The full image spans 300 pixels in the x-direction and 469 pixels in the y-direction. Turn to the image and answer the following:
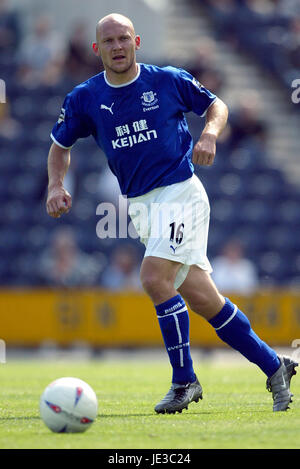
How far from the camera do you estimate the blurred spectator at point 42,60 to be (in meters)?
18.2

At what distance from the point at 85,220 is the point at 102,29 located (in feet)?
33.7

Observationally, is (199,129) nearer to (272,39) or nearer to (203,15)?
(272,39)

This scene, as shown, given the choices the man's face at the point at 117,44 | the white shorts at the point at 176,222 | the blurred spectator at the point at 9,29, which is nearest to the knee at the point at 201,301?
the white shorts at the point at 176,222

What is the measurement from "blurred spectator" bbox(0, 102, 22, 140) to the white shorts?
39.0 feet

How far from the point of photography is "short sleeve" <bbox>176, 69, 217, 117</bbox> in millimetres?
6512

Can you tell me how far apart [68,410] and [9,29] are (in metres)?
15.6

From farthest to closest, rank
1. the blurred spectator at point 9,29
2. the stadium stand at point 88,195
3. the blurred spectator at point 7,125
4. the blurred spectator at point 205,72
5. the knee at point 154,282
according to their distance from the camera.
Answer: the blurred spectator at point 9,29 < the blurred spectator at point 7,125 < the blurred spectator at point 205,72 < the stadium stand at point 88,195 < the knee at point 154,282

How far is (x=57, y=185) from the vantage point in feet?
20.9

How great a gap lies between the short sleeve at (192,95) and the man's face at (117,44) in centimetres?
36

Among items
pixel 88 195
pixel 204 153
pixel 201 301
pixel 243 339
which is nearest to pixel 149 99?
pixel 204 153

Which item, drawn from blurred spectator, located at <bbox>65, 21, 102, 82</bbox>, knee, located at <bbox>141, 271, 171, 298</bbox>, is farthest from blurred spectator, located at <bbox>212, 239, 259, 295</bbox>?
knee, located at <bbox>141, 271, 171, 298</bbox>

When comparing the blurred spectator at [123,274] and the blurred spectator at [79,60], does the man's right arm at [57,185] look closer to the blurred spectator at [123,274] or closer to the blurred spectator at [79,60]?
the blurred spectator at [123,274]

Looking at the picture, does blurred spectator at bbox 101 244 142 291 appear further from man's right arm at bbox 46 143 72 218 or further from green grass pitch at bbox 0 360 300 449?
man's right arm at bbox 46 143 72 218
